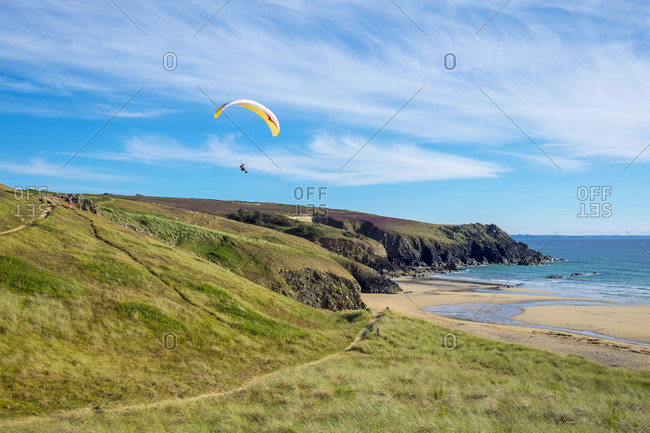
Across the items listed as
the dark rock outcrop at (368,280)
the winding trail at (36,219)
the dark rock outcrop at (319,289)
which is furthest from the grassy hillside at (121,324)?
the dark rock outcrop at (368,280)

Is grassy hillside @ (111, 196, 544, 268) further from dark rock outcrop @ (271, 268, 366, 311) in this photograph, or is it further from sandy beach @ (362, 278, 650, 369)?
dark rock outcrop @ (271, 268, 366, 311)

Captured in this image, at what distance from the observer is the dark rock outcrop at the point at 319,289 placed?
46562mm

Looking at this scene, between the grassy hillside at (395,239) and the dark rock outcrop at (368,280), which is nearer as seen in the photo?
the dark rock outcrop at (368,280)

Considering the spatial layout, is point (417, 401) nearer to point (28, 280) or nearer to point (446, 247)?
point (28, 280)

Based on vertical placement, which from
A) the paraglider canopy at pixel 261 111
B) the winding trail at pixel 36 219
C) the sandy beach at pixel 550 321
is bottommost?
the sandy beach at pixel 550 321

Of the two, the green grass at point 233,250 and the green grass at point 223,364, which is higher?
the green grass at point 233,250

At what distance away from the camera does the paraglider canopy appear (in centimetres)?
3088

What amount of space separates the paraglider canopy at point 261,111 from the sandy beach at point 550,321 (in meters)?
24.1

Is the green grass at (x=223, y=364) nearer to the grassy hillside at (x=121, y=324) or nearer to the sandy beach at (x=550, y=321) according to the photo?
the grassy hillside at (x=121, y=324)

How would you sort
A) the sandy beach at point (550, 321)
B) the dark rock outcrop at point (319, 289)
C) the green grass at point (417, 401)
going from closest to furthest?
the green grass at point (417, 401) < the sandy beach at point (550, 321) < the dark rock outcrop at point (319, 289)

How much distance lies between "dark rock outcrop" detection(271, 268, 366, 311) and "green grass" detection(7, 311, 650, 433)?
2013cm

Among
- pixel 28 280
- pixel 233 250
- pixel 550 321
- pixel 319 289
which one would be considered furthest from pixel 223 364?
pixel 550 321

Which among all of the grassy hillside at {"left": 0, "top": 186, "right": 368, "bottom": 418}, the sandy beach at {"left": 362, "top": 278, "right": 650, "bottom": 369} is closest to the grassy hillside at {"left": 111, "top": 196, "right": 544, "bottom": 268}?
the sandy beach at {"left": 362, "top": 278, "right": 650, "bottom": 369}

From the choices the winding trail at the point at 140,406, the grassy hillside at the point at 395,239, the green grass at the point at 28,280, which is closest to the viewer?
the winding trail at the point at 140,406
